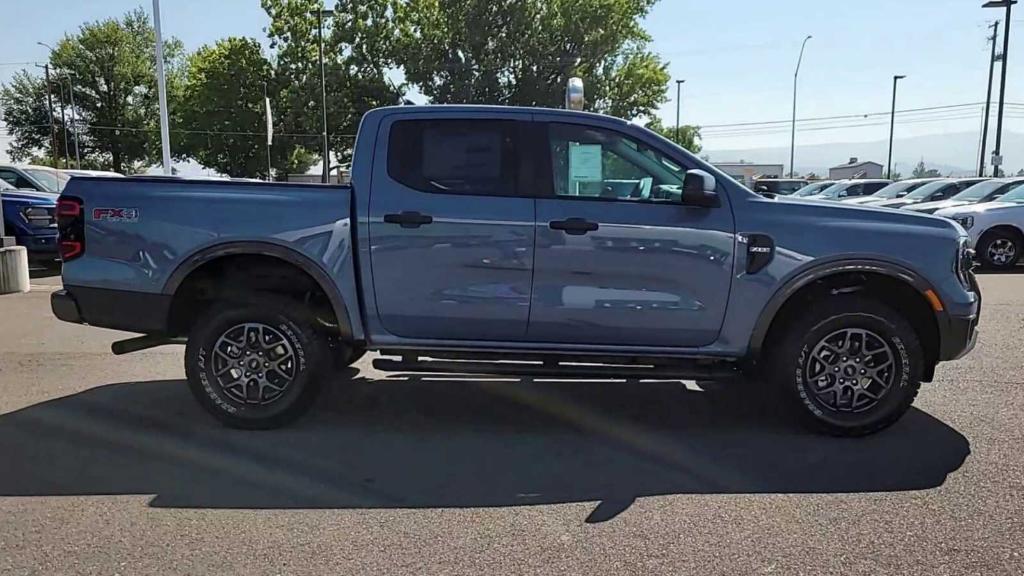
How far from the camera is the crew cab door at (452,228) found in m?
4.73

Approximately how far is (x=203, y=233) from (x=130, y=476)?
58.4 inches

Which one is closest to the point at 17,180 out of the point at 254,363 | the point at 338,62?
the point at 254,363

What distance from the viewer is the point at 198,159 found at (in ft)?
167

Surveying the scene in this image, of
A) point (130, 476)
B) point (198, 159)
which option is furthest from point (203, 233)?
point (198, 159)

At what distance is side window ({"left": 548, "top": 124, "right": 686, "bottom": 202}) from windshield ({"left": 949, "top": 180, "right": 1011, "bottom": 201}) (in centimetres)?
1340

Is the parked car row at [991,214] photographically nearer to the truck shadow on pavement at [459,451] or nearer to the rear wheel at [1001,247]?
the rear wheel at [1001,247]

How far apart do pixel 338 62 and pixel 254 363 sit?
39692 mm

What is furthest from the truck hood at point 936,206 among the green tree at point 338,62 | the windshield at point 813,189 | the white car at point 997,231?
the green tree at point 338,62

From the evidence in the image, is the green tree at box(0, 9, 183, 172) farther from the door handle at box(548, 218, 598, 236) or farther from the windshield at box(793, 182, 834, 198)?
the door handle at box(548, 218, 598, 236)

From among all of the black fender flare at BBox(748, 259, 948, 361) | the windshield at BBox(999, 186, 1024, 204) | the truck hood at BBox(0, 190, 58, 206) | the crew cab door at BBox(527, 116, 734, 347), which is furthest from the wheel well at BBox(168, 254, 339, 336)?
the windshield at BBox(999, 186, 1024, 204)

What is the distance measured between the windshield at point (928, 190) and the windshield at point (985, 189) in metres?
1.54

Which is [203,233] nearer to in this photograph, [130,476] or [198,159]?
[130,476]

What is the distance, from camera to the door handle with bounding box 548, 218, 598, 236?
4.68m

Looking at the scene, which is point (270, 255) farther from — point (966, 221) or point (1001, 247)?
point (1001, 247)
